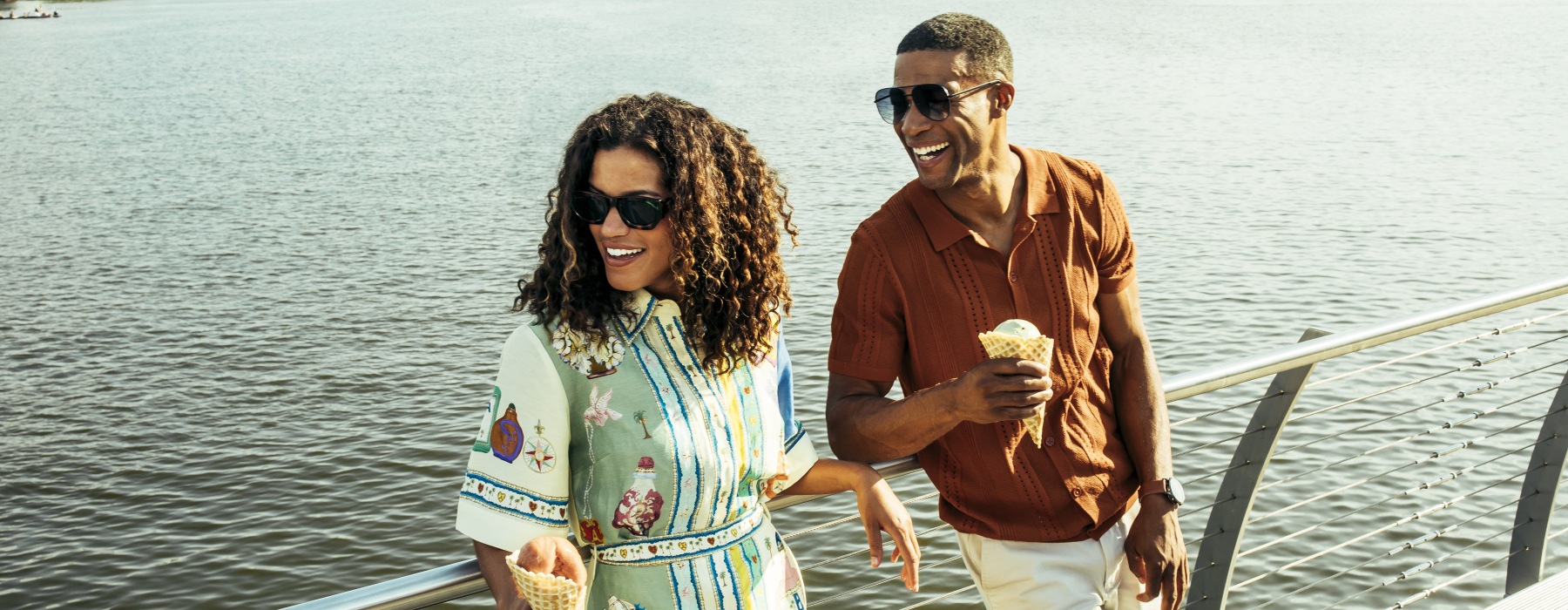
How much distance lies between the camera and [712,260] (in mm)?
2240

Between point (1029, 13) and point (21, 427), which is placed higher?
point (1029, 13)

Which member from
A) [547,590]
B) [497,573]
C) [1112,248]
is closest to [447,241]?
[1112,248]

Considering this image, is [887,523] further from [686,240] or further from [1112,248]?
[1112,248]

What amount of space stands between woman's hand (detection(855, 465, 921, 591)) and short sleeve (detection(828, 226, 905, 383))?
27cm

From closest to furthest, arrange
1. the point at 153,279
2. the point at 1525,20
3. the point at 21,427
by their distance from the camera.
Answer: the point at 21,427, the point at 153,279, the point at 1525,20

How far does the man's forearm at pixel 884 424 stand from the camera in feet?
7.96

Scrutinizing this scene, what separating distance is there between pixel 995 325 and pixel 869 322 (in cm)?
24

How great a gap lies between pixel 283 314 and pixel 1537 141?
2044 centimetres

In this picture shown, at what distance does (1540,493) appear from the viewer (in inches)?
147

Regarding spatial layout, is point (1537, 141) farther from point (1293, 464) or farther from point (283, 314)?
point (283, 314)

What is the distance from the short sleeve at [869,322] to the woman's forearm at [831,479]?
239 mm

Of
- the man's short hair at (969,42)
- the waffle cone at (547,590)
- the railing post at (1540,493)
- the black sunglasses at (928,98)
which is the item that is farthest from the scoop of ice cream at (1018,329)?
the railing post at (1540,493)

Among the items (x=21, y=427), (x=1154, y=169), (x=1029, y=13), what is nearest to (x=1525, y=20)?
(x=1029, y=13)

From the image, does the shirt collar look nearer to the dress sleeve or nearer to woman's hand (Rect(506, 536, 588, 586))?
the dress sleeve
